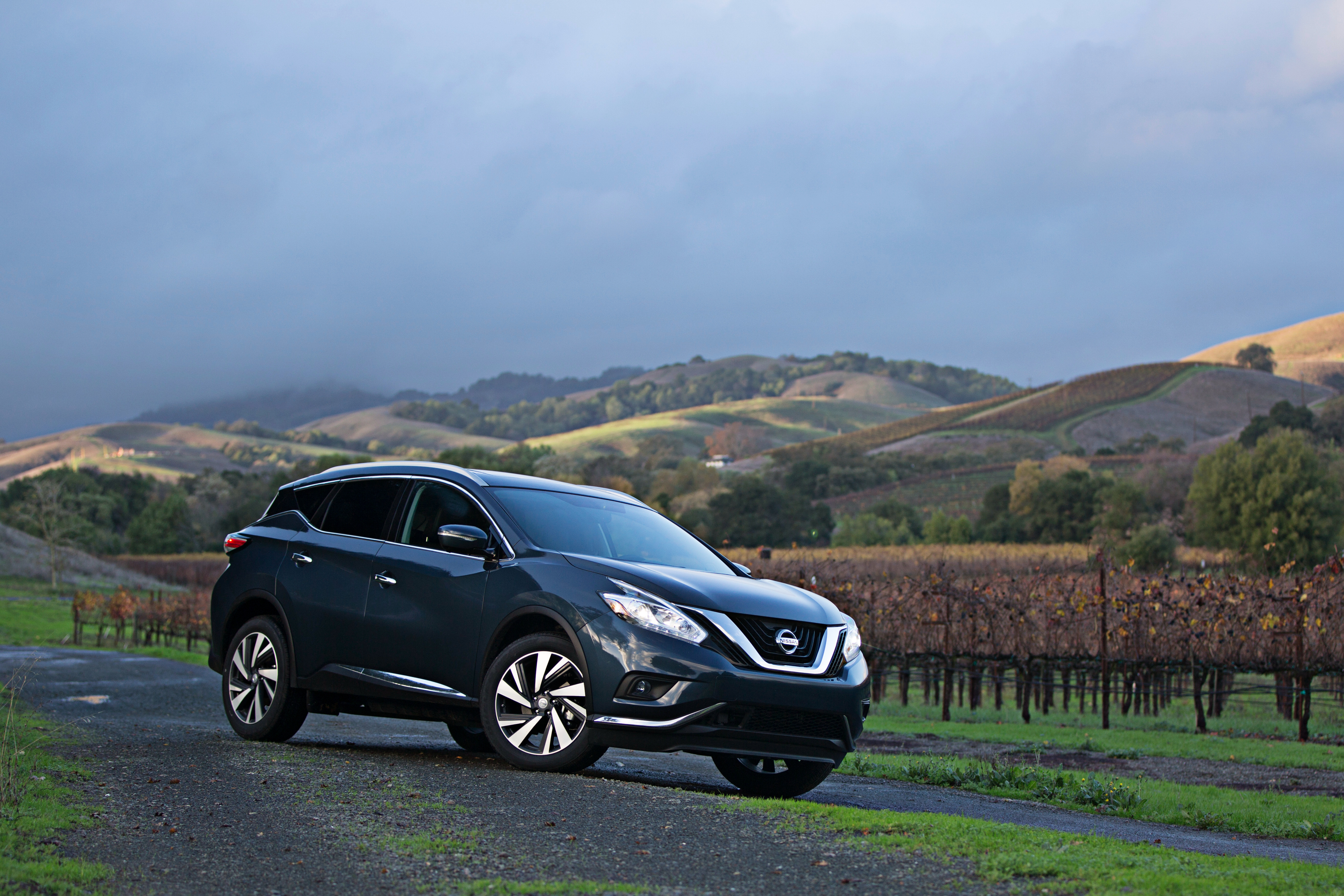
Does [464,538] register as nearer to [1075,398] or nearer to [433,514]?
[433,514]

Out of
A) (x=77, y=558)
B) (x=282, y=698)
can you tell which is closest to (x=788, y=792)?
(x=282, y=698)

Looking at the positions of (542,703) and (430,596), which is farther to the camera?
(430,596)

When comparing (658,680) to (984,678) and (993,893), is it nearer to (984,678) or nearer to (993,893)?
(993,893)

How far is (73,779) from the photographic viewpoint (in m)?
6.68

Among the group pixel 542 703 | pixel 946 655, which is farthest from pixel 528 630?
pixel 946 655

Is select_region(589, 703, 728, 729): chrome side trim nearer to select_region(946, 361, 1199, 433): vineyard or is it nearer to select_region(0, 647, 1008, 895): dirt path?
select_region(0, 647, 1008, 895): dirt path

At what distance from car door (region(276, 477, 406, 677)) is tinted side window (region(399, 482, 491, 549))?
20 cm

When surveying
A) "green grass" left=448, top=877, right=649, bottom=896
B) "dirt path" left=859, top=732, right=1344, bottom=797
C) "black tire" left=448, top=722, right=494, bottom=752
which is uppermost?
"green grass" left=448, top=877, right=649, bottom=896

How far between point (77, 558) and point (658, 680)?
287 feet

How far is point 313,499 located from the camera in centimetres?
899

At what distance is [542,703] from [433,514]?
1.75 metres

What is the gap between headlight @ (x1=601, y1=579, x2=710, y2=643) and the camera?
6.65 metres

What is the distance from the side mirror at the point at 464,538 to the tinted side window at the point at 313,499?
5.90ft

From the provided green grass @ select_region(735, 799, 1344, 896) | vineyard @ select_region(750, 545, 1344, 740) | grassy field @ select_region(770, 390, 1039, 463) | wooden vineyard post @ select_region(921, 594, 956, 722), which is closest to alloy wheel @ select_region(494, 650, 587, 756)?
green grass @ select_region(735, 799, 1344, 896)
